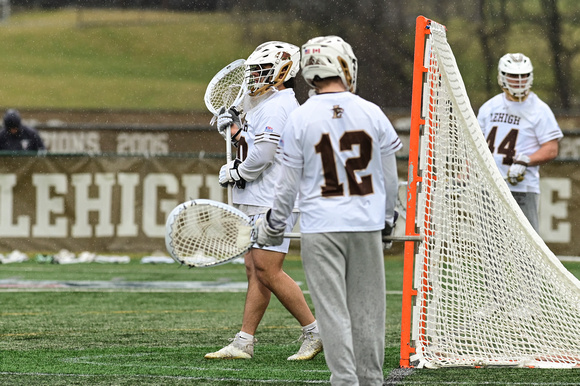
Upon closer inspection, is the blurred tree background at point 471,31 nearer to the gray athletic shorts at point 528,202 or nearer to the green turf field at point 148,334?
the green turf field at point 148,334

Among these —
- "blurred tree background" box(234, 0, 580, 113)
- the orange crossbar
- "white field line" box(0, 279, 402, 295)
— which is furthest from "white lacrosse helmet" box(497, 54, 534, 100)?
"blurred tree background" box(234, 0, 580, 113)

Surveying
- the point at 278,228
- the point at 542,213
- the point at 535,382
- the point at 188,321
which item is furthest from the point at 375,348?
the point at 542,213

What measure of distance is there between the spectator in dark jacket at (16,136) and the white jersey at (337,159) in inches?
456

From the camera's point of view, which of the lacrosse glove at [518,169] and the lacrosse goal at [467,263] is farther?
the lacrosse glove at [518,169]

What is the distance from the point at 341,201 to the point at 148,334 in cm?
353

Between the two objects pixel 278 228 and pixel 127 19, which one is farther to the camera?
pixel 127 19

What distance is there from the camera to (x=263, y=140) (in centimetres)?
619

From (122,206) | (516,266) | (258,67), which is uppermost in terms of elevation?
(258,67)

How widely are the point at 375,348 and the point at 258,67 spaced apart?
88.3 inches

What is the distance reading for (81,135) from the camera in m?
18.9

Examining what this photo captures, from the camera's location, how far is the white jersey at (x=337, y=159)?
15.0 ft

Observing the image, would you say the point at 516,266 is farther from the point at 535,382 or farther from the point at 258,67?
the point at 258,67

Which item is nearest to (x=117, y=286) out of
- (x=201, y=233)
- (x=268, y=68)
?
(x=268, y=68)

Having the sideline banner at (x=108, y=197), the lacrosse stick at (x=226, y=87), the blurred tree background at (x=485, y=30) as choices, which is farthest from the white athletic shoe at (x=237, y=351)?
the blurred tree background at (x=485, y=30)
